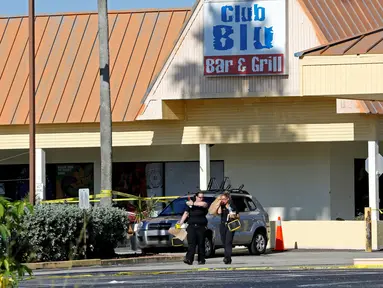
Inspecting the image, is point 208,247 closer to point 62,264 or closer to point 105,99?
point 62,264

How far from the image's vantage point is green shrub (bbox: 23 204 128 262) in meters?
25.6

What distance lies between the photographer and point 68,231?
26125 mm

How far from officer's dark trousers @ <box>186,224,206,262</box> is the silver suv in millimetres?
3456

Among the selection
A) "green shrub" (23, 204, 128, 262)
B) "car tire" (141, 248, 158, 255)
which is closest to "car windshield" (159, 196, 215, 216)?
"car tire" (141, 248, 158, 255)

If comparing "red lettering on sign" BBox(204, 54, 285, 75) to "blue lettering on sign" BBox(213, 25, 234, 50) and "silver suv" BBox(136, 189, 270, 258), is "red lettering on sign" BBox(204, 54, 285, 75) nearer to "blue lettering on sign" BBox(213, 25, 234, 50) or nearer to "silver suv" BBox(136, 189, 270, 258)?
"blue lettering on sign" BBox(213, 25, 234, 50)

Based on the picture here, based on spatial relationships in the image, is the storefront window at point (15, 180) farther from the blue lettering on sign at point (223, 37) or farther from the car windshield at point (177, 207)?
the car windshield at point (177, 207)

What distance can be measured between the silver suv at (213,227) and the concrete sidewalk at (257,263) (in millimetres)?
422

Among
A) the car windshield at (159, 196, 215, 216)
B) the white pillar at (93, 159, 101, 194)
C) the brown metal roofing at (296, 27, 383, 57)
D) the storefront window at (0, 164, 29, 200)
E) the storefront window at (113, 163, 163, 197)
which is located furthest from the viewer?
the storefront window at (0, 164, 29, 200)

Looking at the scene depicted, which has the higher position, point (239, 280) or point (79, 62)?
point (79, 62)

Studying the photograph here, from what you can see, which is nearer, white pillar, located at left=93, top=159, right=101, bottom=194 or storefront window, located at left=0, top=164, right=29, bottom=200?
white pillar, located at left=93, top=159, right=101, bottom=194

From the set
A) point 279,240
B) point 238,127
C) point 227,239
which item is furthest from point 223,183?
point 227,239

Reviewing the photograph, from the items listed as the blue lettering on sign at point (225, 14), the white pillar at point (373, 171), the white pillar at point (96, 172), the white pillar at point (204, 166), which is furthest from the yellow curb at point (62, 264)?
the white pillar at point (96, 172)

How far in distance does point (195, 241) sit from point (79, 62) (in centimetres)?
1406

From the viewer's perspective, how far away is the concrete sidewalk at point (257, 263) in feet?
75.8
